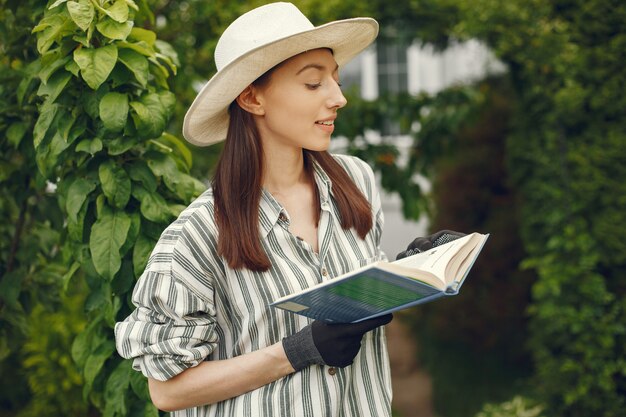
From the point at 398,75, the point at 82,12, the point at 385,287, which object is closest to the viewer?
the point at 385,287

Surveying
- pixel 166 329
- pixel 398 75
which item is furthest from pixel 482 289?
pixel 398 75

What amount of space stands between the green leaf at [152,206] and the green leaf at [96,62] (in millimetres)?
360

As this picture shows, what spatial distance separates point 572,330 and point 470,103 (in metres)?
1.64

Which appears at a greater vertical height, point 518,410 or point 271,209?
point 271,209

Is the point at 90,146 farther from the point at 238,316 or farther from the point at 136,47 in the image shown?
the point at 238,316

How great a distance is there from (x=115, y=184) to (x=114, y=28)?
1.48 feet

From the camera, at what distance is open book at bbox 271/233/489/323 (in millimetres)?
1621

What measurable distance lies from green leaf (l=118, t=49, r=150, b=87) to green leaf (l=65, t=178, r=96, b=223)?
35cm

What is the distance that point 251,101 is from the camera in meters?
2.10

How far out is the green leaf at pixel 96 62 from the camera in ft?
7.63

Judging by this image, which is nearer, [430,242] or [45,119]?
[430,242]

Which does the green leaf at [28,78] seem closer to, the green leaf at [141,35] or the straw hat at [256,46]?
the green leaf at [141,35]

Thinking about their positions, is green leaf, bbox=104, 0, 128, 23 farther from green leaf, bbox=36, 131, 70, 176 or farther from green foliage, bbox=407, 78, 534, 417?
green foliage, bbox=407, 78, 534, 417

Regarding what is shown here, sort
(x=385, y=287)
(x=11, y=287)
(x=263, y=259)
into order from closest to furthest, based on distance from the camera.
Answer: (x=385, y=287) < (x=263, y=259) < (x=11, y=287)
